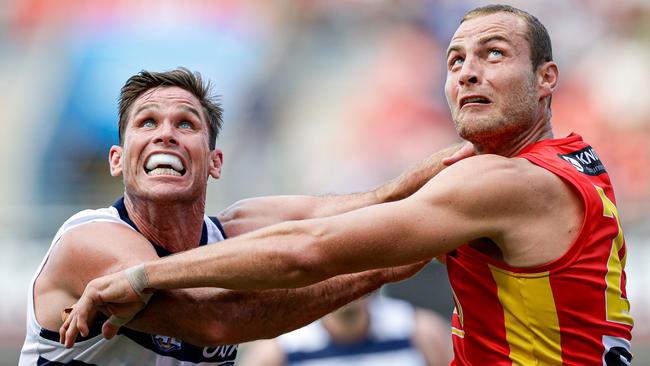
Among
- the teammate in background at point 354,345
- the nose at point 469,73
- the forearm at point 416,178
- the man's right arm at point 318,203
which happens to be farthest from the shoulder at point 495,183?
the teammate in background at point 354,345

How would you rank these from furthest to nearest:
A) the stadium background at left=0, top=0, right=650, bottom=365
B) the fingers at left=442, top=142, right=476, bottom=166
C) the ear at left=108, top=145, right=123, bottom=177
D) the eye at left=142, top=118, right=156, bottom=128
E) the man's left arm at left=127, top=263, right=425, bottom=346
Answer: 1. the stadium background at left=0, top=0, right=650, bottom=365
2. the ear at left=108, top=145, right=123, bottom=177
3. the eye at left=142, top=118, right=156, bottom=128
4. the fingers at left=442, top=142, right=476, bottom=166
5. the man's left arm at left=127, top=263, right=425, bottom=346

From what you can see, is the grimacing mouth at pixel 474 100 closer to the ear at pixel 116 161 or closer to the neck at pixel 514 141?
the neck at pixel 514 141

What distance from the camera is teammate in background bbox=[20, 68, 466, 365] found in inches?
184

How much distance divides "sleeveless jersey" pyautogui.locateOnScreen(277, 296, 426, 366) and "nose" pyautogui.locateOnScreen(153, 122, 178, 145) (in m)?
3.15

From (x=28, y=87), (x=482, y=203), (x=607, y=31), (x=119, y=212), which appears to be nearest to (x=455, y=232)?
(x=482, y=203)

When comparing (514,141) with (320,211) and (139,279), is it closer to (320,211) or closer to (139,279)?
(320,211)

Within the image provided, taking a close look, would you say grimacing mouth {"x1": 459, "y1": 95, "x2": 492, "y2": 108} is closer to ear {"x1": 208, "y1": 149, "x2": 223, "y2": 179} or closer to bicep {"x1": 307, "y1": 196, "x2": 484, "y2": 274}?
bicep {"x1": 307, "y1": 196, "x2": 484, "y2": 274}

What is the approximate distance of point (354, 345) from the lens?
796 cm

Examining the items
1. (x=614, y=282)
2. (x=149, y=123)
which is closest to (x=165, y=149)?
(x=149, y=123)

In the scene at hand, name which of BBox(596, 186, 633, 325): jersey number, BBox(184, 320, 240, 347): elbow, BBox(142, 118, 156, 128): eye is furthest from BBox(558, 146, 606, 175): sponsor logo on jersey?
BBox(142, 118, 156, 128): eye

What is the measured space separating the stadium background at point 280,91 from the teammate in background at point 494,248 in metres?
6.77

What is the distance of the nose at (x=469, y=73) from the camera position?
176 inches

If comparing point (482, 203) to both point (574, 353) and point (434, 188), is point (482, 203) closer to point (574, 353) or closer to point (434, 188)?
point (434, 188)

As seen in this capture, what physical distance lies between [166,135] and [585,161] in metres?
2.09
